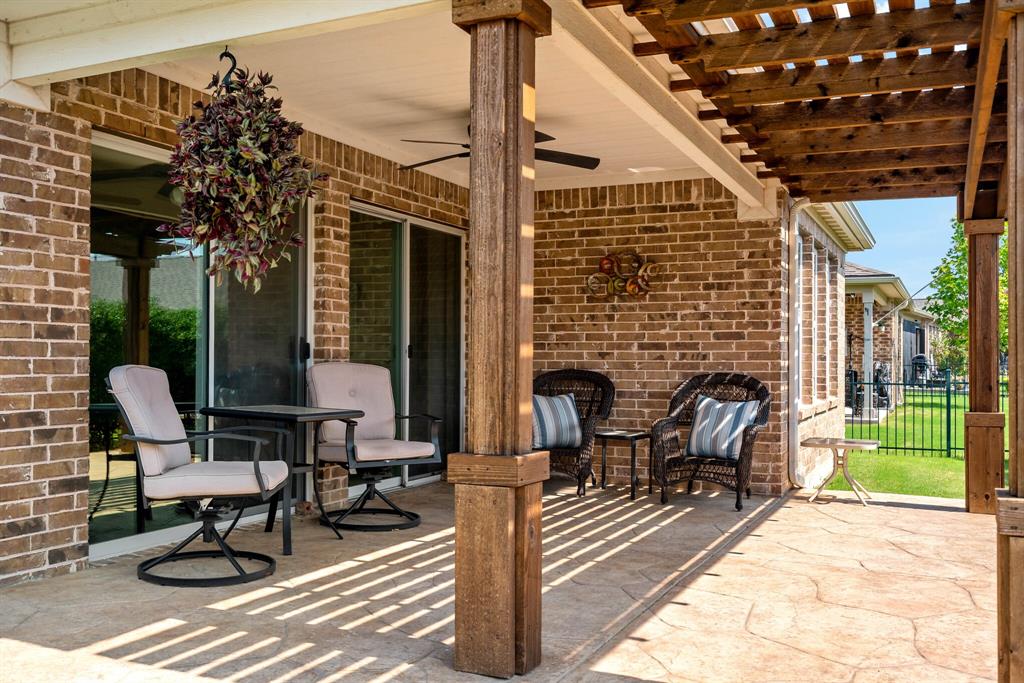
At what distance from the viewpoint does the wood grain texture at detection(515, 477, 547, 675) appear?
2955 millimetres

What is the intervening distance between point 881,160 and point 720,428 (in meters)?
2.15

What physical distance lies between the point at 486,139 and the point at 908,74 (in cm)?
242

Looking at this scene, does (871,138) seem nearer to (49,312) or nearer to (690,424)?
(690,424)

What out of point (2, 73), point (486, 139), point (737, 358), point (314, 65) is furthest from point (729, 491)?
point (2, 73)

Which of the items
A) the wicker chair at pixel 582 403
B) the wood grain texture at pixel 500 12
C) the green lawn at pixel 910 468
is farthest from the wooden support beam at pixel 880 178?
the wood grain texture at pixel 500 12

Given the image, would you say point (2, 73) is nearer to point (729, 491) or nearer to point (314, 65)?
point (314, 65)

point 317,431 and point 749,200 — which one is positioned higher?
point 749,200

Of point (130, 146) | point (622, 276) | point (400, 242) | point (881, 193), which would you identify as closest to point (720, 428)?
point (622, 276)

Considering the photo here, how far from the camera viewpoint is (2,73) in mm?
3949

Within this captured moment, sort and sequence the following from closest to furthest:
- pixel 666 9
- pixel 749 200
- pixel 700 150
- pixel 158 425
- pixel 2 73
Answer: pixel 666 9
pixel 2 73
pixel 158 425
pixel 700 150
pixel 749 200

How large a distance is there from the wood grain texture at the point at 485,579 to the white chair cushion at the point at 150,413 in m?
1.84

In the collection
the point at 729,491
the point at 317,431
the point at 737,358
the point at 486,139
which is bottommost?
the point at 729,491

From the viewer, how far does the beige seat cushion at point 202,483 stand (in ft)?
13.2

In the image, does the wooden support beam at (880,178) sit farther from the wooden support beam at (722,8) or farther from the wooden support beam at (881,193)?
the wooden support beam at (722,8)
